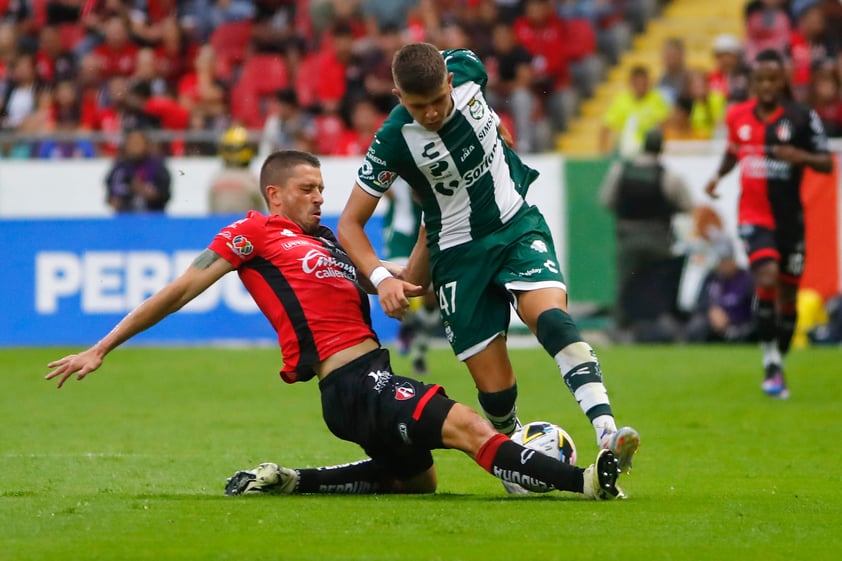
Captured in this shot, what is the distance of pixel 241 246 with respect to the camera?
715 centimetres

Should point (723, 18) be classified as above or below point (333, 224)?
above

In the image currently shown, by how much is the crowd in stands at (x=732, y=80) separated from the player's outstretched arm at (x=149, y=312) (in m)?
12.7

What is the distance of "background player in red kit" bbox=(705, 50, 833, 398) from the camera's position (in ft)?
41.1

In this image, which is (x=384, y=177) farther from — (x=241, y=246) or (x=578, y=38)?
(x=578, y=38)

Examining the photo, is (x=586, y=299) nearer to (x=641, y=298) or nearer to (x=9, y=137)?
(x=641, y=298)

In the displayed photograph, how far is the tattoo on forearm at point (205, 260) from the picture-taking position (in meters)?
7.00

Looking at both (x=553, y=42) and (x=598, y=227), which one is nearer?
(x=598, y=227)

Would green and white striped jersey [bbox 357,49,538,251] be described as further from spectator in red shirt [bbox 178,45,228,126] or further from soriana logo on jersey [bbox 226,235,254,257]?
spectator in red shirt [bbox 178,45,228,126]

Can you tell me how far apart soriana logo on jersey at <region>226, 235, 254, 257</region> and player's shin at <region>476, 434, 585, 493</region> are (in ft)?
4.93

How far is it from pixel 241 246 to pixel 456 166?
3.69 feet

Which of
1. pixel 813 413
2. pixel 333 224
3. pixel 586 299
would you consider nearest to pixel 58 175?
pixel 333 224

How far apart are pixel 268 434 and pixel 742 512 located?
175 inches

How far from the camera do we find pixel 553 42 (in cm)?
2148

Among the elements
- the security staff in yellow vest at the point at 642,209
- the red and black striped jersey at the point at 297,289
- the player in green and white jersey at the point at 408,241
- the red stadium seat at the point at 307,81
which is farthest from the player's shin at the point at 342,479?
the red stadium seat at the point at 307,81
